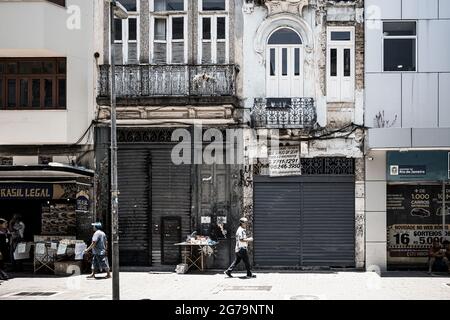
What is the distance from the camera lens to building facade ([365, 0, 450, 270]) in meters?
18.2

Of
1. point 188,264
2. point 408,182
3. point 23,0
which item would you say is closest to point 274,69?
point 408,182

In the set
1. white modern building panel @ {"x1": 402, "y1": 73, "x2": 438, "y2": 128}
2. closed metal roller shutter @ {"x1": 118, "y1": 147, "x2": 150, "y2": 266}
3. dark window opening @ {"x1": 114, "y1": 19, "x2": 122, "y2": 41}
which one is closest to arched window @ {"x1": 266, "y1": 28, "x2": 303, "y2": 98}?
white modern building panel @ {"x1": 402, "y1": 73, "x2": 438, "y2": 128}

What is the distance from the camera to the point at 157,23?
19469mm

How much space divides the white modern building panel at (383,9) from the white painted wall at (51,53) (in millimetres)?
8704

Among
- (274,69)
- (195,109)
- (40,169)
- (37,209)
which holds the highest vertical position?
(274,69)

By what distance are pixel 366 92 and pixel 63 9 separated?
964cm

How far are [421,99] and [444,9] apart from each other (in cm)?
282

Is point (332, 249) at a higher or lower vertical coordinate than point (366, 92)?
lower

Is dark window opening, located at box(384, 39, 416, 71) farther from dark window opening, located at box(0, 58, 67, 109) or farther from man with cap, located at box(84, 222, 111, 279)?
dark window opening, located at box(0, 58, 67, 109)

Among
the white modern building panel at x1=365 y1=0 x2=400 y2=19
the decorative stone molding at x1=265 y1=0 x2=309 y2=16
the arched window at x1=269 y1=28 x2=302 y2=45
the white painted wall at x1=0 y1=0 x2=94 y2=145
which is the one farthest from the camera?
the arched window at x1=269 y1=28 x2=302 y2=45

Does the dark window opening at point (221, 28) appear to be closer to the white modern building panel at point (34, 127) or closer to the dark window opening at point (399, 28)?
the dark window opening at point (399, 28)

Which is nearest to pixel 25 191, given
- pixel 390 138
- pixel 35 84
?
pixel 35 84
